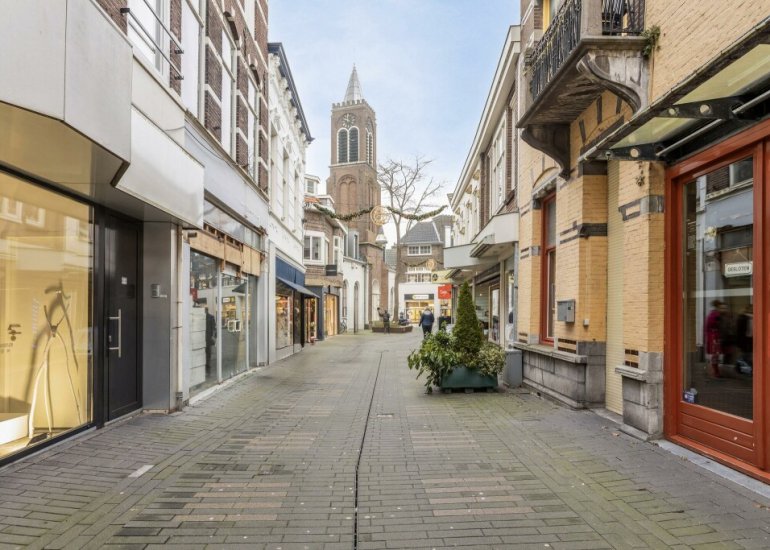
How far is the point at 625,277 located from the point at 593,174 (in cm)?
202

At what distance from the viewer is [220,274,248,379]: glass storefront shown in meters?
10.3

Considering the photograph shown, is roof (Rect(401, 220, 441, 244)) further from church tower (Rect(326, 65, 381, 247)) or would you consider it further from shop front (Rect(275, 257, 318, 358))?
shop front (Rect(275, 257, 318, 358))

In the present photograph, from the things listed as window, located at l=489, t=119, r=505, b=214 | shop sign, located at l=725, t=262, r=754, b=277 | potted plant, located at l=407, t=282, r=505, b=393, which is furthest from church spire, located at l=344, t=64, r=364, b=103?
shop sign, located at l=725, t=262, r=754, b=277

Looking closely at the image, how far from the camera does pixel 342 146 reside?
53.1 meters

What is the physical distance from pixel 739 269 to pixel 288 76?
14686 millimetres

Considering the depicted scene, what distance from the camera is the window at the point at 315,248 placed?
95.1 ft

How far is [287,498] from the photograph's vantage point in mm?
4125

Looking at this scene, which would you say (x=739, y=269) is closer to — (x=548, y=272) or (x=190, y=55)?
(x=548, y=272)

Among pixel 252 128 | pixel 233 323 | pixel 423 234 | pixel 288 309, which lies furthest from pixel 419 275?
pixel 233 323

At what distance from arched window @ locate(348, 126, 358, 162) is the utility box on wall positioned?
45.9 metres

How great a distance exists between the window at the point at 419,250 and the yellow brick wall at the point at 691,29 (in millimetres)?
57205

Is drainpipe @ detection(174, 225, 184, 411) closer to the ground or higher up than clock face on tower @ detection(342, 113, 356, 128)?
closer to the ground

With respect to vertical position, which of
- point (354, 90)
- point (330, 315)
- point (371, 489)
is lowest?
point (330, 315)

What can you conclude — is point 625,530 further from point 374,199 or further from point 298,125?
point 374,199
